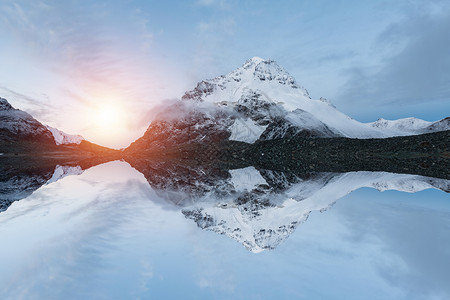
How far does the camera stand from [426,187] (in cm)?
2680

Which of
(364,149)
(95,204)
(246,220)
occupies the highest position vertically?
(364,149)

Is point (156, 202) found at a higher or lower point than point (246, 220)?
higher

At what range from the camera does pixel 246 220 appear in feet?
81.6

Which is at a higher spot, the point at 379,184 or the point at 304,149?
the point at 304,149

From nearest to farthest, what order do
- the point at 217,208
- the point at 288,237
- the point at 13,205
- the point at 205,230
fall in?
the point at 288,237
the point at 205,230
the point at 13,205
the point at 217,208

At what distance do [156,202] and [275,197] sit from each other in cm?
1047

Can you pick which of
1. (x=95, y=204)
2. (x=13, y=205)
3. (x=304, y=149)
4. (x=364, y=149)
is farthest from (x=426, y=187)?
(x=304, y=149)

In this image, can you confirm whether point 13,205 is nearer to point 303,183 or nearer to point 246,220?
point 246,220

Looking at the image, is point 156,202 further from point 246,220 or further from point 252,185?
point 252,185


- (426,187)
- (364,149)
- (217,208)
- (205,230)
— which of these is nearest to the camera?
(205,230)


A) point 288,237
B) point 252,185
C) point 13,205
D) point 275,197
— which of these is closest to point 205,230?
point 288,237

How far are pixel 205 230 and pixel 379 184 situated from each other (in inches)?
759

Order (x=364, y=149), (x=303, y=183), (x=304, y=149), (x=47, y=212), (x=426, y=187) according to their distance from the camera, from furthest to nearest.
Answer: (x=304, y=149) → (x=364, y=149) → (x=303, y=183) → (x=426, y=187) → (x=47, y=212)

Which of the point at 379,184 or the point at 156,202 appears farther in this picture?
the point at 379,184
